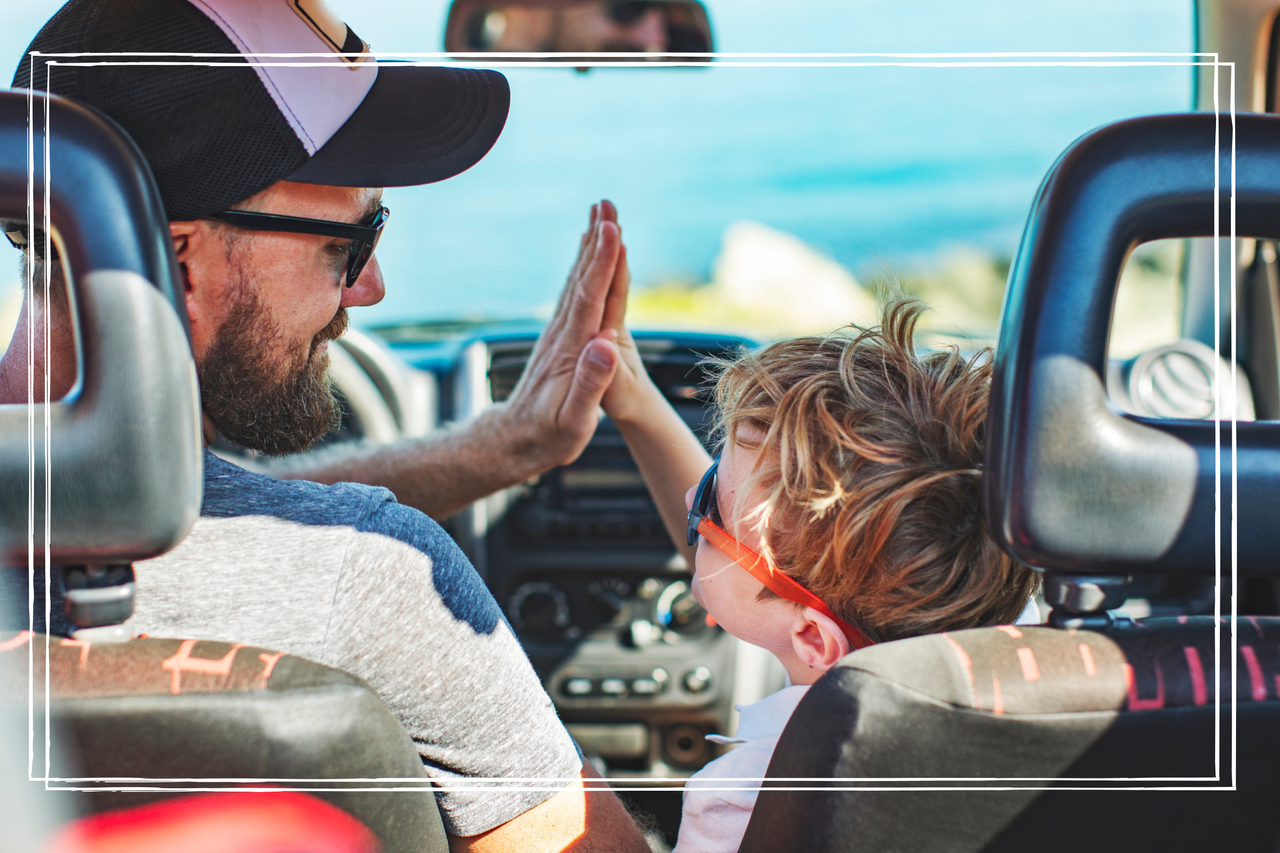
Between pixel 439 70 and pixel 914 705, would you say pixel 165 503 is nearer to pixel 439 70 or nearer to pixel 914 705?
pixel 914 705

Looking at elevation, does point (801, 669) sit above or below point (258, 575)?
below

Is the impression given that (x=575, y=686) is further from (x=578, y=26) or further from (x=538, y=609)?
(x=578, y=26)

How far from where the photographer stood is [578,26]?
263cm

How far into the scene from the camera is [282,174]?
4.88ft

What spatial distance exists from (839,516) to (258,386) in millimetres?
879

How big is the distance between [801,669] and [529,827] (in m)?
0.46

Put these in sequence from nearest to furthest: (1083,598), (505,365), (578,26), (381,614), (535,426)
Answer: (1083,598) → (381,614) → (535,426) → (578,26) → (505,365)

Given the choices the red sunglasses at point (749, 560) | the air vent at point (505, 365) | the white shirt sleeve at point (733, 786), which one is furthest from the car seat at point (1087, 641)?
the air vent at point (505, 365)

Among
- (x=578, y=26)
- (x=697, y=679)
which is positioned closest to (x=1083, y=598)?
(x=578, y=26)

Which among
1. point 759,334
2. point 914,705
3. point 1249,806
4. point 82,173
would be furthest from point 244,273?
point 759,334

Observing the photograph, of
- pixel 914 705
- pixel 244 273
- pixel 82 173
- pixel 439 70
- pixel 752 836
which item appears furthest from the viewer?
pixel 439 70

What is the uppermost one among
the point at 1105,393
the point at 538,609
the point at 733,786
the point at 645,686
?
the point at 1105,393

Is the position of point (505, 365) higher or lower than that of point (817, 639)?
higher

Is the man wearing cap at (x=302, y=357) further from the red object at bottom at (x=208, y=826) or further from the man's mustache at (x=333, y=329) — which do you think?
the red object at bottom at (x=208, y=826)
